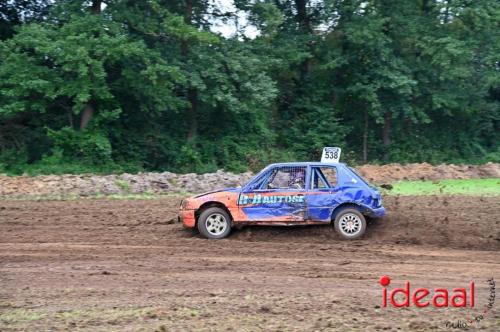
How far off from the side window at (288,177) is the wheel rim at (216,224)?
49.1 inches

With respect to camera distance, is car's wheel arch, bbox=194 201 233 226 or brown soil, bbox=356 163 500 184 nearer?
car's wheel arch, bbox=194 201 233 226

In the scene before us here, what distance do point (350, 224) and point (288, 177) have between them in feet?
5.24

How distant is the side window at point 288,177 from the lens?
1310 cm

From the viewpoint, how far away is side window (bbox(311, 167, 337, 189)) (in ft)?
42.7

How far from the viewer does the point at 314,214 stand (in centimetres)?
1288

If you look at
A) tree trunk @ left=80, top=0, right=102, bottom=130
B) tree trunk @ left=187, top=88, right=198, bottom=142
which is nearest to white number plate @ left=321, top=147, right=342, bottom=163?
tree trunk @ left=80, top=0, right=102, bottom=130

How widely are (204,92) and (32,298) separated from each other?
2164 centimetres

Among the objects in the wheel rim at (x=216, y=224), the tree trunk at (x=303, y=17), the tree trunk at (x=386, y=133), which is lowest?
the wheel rim at (x=216, y=224)

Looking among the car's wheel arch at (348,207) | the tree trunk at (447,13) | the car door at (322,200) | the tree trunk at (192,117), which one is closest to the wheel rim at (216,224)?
the car door at (322,200)

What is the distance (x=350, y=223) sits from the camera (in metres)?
12.9

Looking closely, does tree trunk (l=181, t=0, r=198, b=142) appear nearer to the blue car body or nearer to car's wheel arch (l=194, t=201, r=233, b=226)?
car's wheel arch (l=194, t=201, r=233, b=226)

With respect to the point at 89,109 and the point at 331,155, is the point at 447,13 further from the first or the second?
the point at 331,155

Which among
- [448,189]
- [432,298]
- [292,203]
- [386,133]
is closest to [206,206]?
[292,203]

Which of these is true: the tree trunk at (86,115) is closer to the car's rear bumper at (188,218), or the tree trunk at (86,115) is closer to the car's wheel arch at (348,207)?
the car's rear bumper at (188,218)
